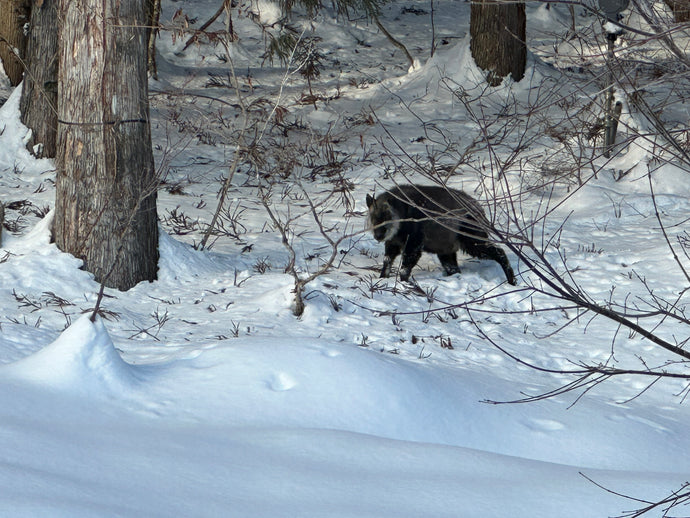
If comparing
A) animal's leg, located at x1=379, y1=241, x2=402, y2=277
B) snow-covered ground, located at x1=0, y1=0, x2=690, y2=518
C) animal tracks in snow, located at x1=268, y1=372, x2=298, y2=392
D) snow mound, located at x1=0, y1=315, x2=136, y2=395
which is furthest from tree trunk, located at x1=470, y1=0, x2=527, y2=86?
snow mound, located at x1=0, y1=315, x2=136, y2=395

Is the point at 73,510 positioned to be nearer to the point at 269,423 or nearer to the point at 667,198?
the point at 269,423

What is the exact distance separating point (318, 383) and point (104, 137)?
3.41 metres

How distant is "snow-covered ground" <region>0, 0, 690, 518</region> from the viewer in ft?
9.71

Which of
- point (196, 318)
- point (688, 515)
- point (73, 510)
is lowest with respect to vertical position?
point (196, 318)

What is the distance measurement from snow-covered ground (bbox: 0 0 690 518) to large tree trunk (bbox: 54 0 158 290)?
26cm

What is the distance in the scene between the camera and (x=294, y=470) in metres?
3.12

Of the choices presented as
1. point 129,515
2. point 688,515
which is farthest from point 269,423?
point 688,515

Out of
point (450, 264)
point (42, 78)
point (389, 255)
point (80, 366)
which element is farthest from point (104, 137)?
point (42, 78)

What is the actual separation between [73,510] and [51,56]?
29.2ft

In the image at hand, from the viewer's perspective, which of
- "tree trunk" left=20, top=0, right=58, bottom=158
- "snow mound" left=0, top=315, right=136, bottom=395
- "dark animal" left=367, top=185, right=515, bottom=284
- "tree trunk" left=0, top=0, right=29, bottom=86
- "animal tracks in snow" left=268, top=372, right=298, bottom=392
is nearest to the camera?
"snow mound" left=0, top=315, right=136, bottom=395

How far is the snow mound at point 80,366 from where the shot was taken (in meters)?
3.94

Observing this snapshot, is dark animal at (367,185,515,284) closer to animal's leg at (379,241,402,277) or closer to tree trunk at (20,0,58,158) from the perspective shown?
animal's leg at (379,241,402,277)

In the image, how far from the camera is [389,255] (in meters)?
7.27

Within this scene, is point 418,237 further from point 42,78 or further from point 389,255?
point 42,78
